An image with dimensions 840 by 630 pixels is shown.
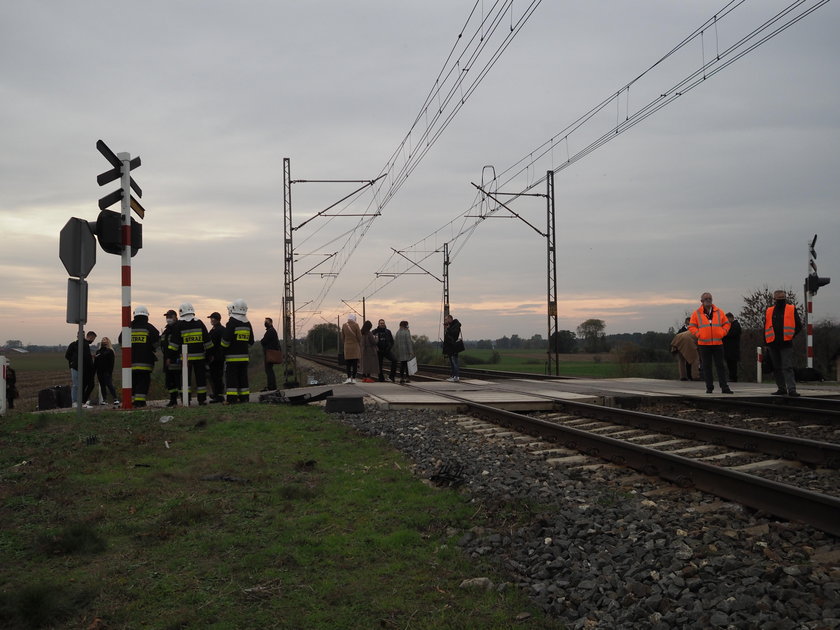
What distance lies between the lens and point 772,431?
10266 millimetres

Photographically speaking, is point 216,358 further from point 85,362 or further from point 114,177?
point 114,177

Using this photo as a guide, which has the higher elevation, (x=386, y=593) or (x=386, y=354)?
(x=386, y=354)

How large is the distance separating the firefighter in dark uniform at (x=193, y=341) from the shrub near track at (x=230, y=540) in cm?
510

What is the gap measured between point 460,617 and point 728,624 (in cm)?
137

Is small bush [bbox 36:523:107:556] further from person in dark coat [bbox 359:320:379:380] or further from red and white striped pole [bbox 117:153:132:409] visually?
person in dark coat [bbox 359:320:379:380]

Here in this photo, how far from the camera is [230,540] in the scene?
534 centimetres

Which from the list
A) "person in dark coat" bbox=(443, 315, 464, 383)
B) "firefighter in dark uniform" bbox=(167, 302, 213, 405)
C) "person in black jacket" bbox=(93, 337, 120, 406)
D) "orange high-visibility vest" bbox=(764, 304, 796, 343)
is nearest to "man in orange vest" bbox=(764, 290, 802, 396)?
"orange high-visibility vest" bbox=(764, 304, 796, 343)

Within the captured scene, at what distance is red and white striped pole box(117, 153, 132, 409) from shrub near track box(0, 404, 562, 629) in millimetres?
3423

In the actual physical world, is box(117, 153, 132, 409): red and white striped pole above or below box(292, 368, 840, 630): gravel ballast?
above

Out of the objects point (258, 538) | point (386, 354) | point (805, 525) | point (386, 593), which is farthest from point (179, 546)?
point (386, 354)

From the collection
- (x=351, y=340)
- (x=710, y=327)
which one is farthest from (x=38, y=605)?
(x=351, y=340)

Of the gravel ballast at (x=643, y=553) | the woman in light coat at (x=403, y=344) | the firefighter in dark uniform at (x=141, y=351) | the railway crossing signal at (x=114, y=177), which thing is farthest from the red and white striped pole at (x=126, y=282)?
the woman in light coat at (x=403, y=344)

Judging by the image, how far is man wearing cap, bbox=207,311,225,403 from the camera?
49.8 feet

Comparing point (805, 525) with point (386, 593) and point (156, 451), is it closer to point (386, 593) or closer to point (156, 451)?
point (386, 593)
